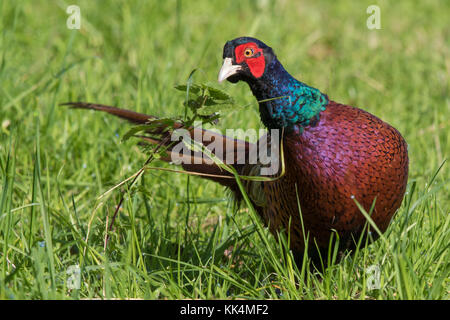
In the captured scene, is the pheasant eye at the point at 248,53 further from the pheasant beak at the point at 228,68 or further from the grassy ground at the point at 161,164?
the grassy ground at the point at 161,164

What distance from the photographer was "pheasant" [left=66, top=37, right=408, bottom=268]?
2236 millimetres

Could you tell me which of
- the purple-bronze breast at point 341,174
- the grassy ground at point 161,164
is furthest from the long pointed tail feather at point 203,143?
the purple-bronze breast at point 341,174

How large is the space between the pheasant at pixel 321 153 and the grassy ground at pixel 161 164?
0.44 feet

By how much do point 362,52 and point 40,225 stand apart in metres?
3.45

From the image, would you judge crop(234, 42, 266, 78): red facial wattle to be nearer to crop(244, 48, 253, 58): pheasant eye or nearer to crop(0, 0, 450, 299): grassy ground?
crop(244, 48, 253, 58): pheasant eye

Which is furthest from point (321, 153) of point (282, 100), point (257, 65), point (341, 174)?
point (257, 65)

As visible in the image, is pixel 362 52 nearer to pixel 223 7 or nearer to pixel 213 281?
pixel 223 7

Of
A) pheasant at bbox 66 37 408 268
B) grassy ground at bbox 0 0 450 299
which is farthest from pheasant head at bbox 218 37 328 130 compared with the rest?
grassy ground at bbox 0 0 450 299

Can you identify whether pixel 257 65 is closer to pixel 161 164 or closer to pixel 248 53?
pixel 248 53

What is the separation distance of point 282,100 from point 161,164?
1358mm

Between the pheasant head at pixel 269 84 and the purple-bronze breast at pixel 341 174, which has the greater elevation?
the pheasant head at pixel 269 84

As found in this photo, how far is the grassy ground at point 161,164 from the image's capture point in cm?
225

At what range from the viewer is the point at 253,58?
7.27 ft
